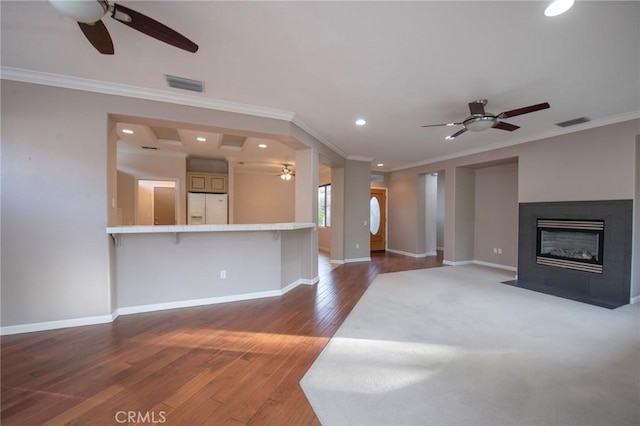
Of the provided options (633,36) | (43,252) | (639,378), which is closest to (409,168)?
(633,36)

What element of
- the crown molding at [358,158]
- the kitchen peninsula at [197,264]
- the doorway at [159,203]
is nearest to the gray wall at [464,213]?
the crown molding at [358,158]

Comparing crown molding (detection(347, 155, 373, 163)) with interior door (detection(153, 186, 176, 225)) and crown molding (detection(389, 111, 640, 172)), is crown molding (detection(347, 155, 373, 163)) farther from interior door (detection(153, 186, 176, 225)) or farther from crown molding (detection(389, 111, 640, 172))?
interior door (detection(153, 186, 176, 225))

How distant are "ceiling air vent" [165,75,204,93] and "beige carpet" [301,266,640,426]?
3.09 meters

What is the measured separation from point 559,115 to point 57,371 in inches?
251

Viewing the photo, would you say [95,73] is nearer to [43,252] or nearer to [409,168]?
[43,252]

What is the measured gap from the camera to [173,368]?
212cm

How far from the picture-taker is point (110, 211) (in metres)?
3.04

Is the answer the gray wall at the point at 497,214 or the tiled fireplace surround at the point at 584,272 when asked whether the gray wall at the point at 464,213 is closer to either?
the gray wall at the point at 497,214

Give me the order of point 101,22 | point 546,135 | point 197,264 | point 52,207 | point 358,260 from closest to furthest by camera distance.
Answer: point 101,22, point 52,207, point 197,264, point 546,135, point 358,260

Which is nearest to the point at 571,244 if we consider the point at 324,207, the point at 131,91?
the point at 324,207

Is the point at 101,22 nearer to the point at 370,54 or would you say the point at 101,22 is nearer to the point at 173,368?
the point at 370,54

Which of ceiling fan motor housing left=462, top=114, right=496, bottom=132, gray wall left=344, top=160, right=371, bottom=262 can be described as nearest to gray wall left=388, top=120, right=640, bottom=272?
gray wall left=344, top=160, right=371, bottom=262

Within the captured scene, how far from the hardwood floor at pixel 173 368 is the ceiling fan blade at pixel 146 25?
7.92 feet

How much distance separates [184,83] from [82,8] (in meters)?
1.42
